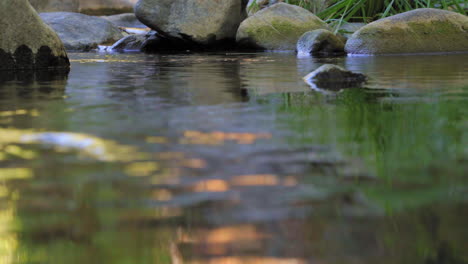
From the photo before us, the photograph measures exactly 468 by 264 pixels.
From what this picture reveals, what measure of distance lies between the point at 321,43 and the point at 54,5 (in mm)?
11470

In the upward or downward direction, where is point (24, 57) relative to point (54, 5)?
downward

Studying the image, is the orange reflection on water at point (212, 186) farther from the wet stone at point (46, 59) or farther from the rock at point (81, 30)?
the rock at point (81, 30)

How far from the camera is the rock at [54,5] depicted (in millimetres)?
16531

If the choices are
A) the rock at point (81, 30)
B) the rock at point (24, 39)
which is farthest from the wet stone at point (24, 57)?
the rock at point (81, 30)

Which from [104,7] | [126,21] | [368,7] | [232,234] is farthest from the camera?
[104,7]

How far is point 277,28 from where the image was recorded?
9219 millimetres

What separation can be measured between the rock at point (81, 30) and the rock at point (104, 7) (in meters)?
8.41

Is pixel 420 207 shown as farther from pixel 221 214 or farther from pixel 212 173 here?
pixel 212 173

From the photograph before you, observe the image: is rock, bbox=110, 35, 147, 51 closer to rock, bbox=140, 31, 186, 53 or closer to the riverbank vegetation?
rock, bbox=140, 31, 186, 53

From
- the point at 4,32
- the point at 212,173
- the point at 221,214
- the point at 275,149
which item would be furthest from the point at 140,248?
the point at 4,32

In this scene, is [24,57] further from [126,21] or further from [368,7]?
[126,21]

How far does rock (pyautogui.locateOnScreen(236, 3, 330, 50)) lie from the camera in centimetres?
915

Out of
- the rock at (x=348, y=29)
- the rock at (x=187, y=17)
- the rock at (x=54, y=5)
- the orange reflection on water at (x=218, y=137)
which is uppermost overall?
the rock at (x=54, y=5)

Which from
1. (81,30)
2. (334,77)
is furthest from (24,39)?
(81,30)
